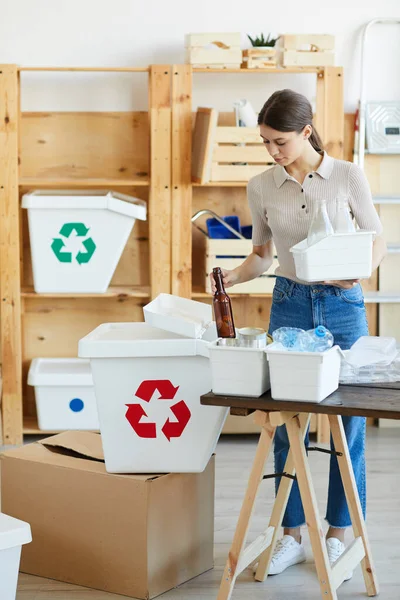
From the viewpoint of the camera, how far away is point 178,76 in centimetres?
392

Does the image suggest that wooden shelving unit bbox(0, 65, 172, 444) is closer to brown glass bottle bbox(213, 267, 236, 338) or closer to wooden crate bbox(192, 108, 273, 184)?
wooden crate bbox(192, 108, 273, 184)

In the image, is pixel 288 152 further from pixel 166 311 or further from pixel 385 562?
pixel 385 562

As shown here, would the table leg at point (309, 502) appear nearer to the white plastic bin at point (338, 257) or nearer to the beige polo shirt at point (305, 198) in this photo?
the white plastic bin at point (338, 257)

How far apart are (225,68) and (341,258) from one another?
77.5 inches

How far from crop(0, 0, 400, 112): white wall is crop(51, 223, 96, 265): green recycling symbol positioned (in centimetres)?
66

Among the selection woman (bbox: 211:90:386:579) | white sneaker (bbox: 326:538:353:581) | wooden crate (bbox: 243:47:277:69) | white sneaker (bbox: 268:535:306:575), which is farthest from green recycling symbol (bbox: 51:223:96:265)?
white sneaker (bbox: 326:538:353:581)

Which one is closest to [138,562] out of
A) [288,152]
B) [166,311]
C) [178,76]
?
[166,311]

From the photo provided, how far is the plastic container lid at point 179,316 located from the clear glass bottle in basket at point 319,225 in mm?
406

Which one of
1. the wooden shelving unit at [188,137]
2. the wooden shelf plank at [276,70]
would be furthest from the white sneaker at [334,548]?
the wooden shelf plank at [276,70]

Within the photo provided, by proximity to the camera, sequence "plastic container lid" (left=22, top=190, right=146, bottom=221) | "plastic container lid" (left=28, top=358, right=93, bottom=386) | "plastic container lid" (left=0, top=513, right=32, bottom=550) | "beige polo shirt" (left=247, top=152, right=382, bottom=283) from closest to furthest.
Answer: "plastic container lid" (left=0, top=513, right=32, bottom=550) < "beige polo shirt" (left=247, top=152, right=382, bottom=283) < "plastic container lid" (left=22, top=190, right=146, bottom=221) < "plastic container lid" (left=28, top=358, right=93, bottom=386)

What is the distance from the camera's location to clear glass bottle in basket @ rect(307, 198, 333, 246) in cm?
220

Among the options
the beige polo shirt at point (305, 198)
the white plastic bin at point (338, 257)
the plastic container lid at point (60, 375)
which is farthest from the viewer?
the plastic container lid at point (60, 375)

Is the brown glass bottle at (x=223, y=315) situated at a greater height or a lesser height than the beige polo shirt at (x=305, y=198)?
lesser

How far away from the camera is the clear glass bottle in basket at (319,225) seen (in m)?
2.20
